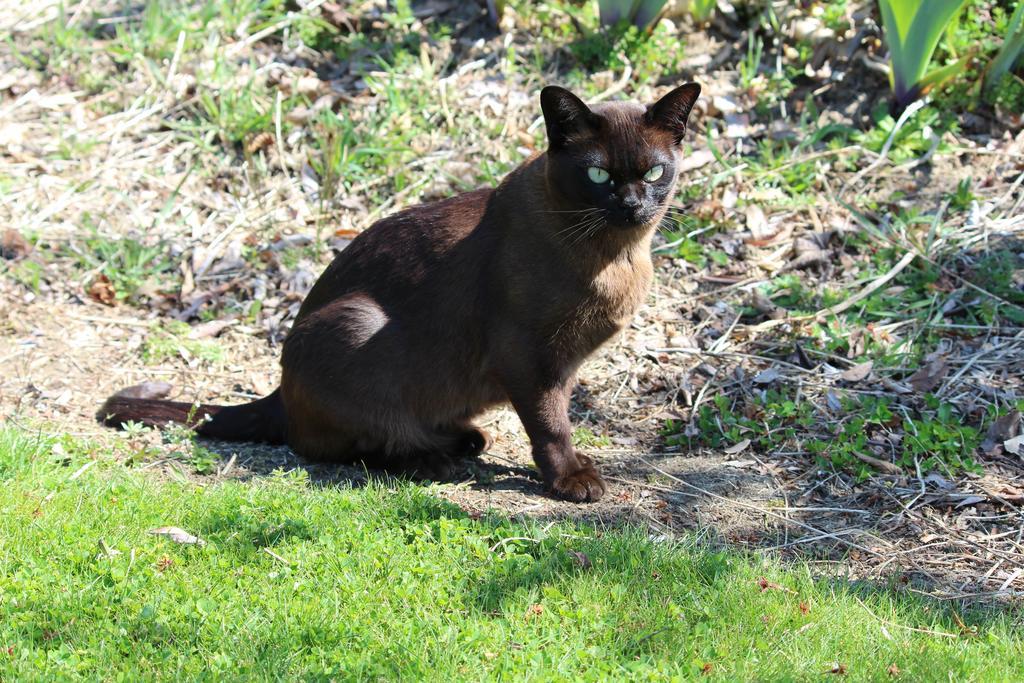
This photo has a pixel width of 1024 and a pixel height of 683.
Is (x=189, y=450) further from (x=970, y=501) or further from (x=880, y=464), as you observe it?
(x=970, y=501)

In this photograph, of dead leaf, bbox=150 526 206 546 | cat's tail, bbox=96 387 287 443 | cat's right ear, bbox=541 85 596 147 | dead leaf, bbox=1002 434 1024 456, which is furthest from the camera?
cat's tail, bbox=96 387 287 443

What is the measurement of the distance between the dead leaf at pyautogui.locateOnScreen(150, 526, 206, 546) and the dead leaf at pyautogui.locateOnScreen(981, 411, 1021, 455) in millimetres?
2962

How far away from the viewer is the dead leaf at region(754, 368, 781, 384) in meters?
4.59

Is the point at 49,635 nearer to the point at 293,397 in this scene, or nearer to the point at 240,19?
the point at 293,397

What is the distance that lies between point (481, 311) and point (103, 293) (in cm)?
249

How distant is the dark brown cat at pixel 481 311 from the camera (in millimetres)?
3660

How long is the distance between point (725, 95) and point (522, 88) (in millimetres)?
1252

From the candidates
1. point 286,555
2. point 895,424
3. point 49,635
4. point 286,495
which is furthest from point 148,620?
point 895,424

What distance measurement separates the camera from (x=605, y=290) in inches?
149

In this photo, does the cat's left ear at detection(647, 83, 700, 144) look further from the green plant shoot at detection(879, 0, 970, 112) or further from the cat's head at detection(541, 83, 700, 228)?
the green plant shoot at detection(879, 0, 970, 112)

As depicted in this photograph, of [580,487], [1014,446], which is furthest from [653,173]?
[1014,446]

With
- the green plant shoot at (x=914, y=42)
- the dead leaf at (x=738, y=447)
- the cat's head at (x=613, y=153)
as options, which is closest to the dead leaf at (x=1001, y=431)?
the dead leaf at (x=738, y=447)

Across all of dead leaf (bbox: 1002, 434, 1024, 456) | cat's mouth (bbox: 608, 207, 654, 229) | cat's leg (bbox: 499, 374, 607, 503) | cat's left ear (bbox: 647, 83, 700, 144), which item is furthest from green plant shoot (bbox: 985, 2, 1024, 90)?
cat's leg (bbox: 499, 374, 607, 503)

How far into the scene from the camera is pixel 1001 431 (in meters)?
4.03
